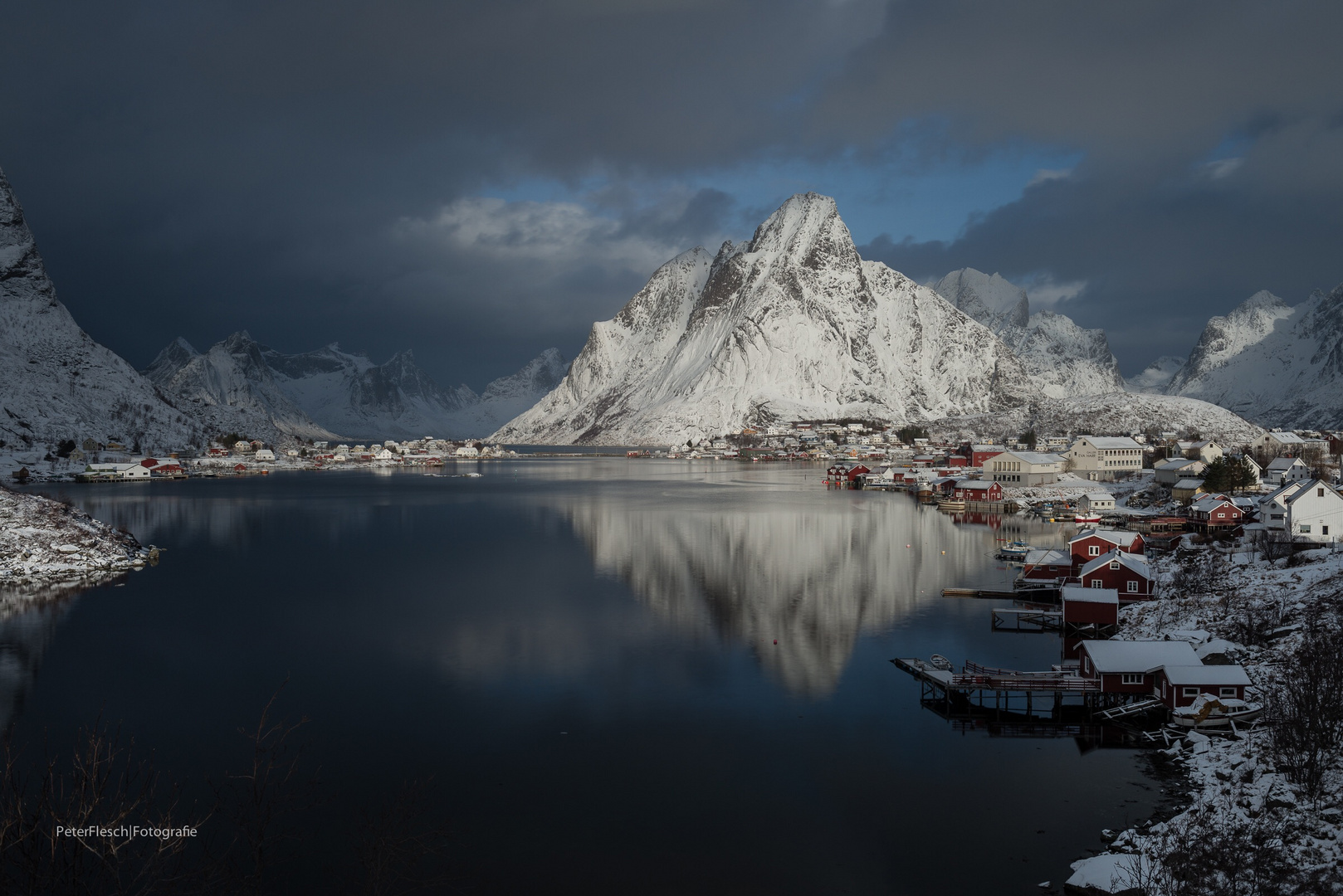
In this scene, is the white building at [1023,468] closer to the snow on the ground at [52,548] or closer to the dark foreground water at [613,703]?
the dark foreground water at [613,703]

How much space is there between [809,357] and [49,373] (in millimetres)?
125896

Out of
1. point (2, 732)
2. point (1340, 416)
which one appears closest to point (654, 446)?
point (1340, 416)

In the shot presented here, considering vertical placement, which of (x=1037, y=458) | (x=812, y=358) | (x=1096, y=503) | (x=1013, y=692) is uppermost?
(x=812, y=358)

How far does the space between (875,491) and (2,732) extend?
206 ft

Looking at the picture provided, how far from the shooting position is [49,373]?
8788 cm

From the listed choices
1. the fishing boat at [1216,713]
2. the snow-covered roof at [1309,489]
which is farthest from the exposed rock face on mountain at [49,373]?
the snow-covered roof at [1309,489]

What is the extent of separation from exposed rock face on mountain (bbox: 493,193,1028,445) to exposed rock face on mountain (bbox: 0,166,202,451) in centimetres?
8984

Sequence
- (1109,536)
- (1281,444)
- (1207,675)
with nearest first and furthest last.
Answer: (1207,675) < (1109,536) < (1281,444)

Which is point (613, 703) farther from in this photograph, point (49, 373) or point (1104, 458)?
point (49, 373)

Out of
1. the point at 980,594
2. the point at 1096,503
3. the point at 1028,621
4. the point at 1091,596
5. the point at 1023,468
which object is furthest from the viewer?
the point at 1023,468

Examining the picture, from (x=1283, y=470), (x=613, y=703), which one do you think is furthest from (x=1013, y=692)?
(x=1283, y=470)

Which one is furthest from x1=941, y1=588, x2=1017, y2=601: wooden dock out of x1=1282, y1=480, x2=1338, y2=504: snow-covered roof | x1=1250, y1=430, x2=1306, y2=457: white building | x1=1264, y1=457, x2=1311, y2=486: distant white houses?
x1=1250, y1=430, x2=1306, y2=457: white building

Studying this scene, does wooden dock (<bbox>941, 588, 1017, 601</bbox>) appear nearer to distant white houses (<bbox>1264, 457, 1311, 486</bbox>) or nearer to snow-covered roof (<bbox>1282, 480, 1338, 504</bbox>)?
snow-covered roof (<bbox>1282, 480, 1338, 504</bbox>)

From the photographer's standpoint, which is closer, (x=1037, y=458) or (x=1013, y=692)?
(x=1013, y=692)
